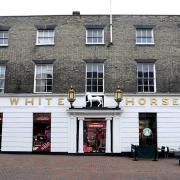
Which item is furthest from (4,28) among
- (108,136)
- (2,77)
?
(108,136)

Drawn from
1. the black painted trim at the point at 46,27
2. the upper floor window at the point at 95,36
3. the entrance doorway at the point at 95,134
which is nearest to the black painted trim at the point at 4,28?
the black painted trim at the point at 46,27

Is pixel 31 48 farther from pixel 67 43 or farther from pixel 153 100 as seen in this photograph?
pixel 153 100

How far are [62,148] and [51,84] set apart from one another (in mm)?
4533

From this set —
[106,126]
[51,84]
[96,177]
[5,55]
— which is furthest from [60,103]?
[96,177]

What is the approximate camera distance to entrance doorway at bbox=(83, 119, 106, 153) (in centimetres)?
2759

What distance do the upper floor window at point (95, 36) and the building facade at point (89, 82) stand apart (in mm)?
72

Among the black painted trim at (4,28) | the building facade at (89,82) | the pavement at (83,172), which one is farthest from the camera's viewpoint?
the black painted trim at (4,28)

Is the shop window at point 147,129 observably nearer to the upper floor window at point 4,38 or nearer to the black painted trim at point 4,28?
the upper floor window at point 4,38

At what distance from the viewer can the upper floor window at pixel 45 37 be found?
29.0 m

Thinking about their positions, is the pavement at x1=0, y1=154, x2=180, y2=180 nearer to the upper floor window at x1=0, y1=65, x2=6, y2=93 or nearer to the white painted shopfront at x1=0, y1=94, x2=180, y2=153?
the white painted shopfront at x1=0, y1=94, x2=180, y2=153

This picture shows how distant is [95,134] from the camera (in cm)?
2769

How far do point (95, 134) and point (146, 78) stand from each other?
5.27 meters

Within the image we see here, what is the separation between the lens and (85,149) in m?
27.5

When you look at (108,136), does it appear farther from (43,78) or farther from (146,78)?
(43,78)
